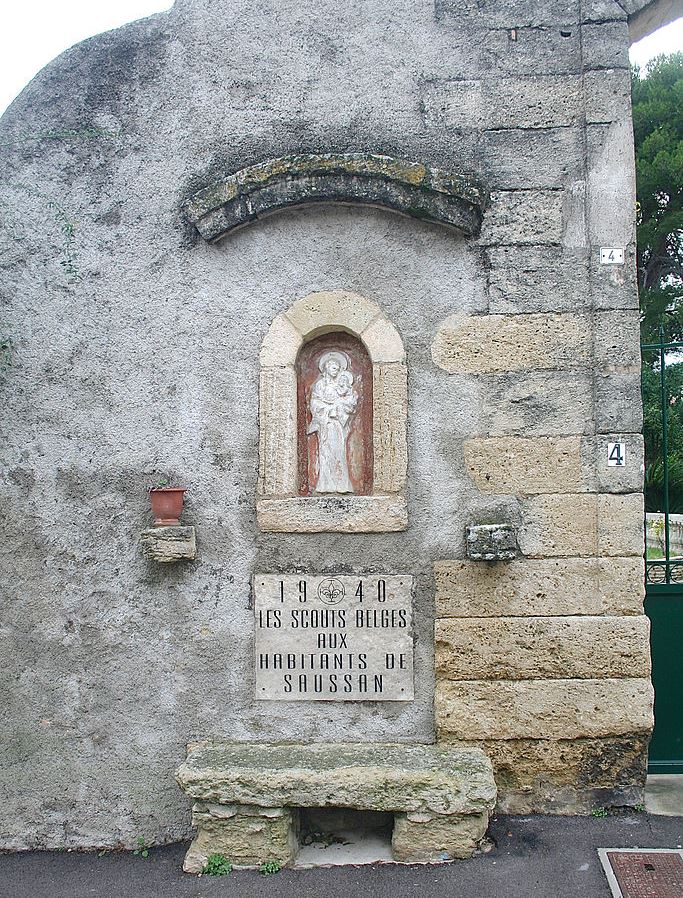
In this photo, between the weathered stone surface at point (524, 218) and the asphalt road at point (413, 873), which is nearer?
the asphalt road at point (413, 873)

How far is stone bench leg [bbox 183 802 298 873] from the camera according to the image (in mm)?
3582

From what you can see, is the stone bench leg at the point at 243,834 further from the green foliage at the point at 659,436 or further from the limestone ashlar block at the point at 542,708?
the green foliage at the point at 659,436

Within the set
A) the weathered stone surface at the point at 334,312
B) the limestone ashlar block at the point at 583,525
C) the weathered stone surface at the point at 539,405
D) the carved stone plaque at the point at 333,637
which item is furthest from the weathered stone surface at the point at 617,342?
the carved stone plaque at the point at 333,637

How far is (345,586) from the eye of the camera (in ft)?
13.0

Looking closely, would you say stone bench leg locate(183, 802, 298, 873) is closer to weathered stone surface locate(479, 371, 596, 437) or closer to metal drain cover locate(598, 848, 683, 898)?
metal drain cover locate(598, 848, 683, 898)

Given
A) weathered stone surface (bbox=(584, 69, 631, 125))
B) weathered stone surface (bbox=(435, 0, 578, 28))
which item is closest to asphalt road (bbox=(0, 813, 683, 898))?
weathered stone surface (bbox=(584, 69, 631, 125))

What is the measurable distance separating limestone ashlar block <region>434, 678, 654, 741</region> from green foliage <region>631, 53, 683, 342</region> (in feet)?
29.3

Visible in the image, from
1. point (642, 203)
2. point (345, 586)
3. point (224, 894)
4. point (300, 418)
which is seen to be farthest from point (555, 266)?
point (642, 203)

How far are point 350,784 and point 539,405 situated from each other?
2.13m

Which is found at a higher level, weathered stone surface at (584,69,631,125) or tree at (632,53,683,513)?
tree at (632,53,683,513)

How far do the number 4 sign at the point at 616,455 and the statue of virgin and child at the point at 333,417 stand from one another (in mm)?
1364

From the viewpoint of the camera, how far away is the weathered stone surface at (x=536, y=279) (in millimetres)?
4016

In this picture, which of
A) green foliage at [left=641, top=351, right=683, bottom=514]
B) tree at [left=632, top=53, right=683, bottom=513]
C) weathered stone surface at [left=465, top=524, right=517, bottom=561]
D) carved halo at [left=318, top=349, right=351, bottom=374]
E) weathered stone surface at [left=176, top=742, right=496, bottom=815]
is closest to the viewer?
weathered stone surface at [left=176, top=742, right=496, bottom=815]

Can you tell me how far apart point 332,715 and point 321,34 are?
3.73 meters
